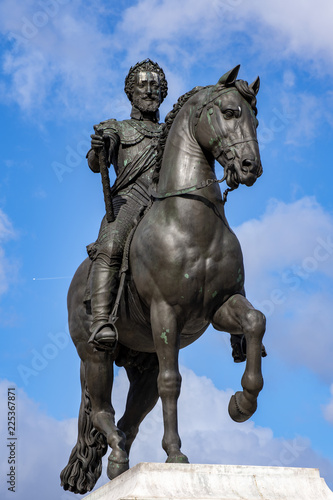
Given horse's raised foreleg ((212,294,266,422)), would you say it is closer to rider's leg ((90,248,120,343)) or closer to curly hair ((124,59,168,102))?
rider's leg ((90,248,120,343))

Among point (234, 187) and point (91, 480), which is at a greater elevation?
point (234, 187)

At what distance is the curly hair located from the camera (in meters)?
12.2

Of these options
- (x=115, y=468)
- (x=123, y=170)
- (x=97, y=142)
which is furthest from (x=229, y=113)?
(x=115, y=468)

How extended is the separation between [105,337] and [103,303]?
0.41 m

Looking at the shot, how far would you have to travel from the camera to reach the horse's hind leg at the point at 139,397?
39.9 ft

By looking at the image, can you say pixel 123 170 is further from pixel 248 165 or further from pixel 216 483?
pixel 216 483

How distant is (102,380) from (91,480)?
52.9 inches

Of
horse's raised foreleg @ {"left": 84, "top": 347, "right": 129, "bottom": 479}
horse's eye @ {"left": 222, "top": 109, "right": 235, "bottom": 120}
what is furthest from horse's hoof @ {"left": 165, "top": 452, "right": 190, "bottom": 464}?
horse's eye @ {"left": 222, "top": 109, "right": 235, "bottom": 120}

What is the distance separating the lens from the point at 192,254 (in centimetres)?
1028

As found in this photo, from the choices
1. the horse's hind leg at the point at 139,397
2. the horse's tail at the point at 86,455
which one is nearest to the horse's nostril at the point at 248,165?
the horse's hind leg at the point at 139,397

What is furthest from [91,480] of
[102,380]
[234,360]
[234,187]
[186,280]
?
[234,187]

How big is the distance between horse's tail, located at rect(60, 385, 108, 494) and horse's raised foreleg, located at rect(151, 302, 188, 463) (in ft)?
6.43

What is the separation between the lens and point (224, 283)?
34.1 ft

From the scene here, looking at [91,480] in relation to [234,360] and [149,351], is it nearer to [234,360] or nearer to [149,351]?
[149,351]
